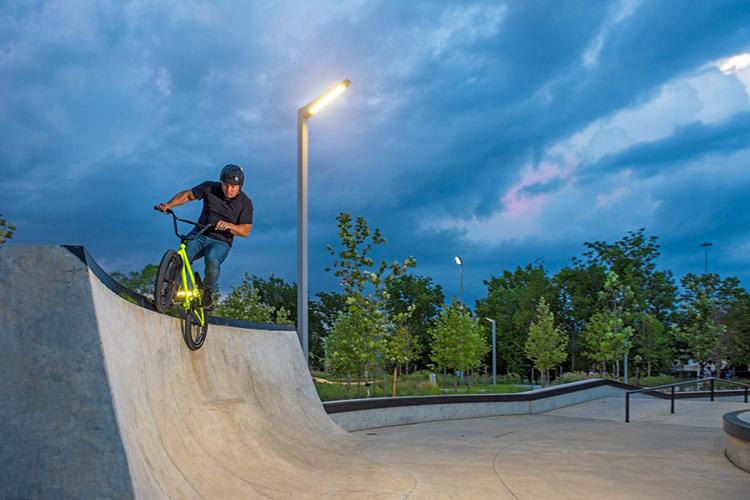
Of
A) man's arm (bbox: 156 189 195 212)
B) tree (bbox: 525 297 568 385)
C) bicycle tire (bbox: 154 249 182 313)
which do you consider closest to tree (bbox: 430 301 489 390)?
tree (bbox: 525 297 568 385)

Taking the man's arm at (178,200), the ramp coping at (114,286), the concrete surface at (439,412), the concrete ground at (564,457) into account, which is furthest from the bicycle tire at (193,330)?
the concrete surface at (439,412)

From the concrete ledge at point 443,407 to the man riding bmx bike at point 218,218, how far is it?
22.0ft

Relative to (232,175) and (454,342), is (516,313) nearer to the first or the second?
(454,342)

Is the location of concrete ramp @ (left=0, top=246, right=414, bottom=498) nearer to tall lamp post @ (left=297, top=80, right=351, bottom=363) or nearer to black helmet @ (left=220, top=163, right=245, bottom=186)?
black helmet @ (left=220, top=163, right=245, bottom=186)

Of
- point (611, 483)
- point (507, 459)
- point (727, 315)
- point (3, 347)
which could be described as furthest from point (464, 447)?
point (727, 315)

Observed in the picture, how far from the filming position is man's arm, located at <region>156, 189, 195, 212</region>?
26.2 feet

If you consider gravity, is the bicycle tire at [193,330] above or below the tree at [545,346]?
above

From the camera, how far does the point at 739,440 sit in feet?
33.2

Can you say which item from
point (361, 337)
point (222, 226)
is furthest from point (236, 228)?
point (361, 337)

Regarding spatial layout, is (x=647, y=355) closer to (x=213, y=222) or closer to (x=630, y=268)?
(x=630, y=268)

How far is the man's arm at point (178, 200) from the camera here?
7992 millimetres

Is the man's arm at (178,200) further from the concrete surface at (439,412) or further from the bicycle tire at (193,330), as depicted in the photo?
the concrete surface at (439,412)

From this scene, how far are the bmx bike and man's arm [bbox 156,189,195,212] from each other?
0.08m

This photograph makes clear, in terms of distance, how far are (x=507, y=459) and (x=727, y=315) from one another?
160 feet
